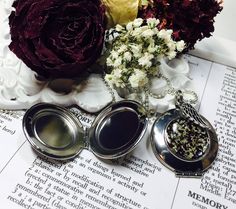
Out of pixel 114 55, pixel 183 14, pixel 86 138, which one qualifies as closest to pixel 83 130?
pixel 86 138

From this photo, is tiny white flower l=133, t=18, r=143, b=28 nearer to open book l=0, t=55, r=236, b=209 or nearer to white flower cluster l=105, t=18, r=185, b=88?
white flower cluster l=105, t=18, r=185, b=88

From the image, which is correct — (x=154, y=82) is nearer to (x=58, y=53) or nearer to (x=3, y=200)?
(x=58, y=53)

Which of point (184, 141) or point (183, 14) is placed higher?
point (183, 14)

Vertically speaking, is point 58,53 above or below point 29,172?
above

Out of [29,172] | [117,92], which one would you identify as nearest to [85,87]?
[117,92]

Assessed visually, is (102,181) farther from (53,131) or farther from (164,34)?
(164,34)

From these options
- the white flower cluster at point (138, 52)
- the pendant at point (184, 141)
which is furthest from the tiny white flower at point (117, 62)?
the pendant at point (184, 141)

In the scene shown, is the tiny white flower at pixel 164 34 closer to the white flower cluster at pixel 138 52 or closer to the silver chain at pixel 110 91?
the white flower cluster at pixel 138 52
